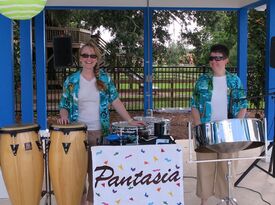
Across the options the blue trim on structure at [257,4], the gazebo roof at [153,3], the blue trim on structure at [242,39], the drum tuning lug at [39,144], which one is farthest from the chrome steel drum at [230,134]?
the blue trim on structure at [242,39]

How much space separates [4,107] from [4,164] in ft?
2.85

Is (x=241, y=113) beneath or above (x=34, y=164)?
above

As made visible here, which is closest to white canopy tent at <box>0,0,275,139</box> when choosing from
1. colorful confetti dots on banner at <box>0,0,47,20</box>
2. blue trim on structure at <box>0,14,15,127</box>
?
blue trim on structure at <box>0,14,15,127</box>

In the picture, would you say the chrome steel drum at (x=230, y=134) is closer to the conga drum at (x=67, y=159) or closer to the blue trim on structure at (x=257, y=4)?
the conga drum at (x=67, y=159)

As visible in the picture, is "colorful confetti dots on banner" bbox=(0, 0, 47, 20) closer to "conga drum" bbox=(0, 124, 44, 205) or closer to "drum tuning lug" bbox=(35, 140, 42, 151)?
"conga drum" bbox=(0, 124, 44, 205)

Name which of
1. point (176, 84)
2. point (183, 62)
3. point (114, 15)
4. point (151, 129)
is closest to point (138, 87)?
point (176, 84)

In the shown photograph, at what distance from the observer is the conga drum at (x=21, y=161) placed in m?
2.61

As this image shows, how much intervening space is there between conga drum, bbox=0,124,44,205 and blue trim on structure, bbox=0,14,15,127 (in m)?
0.76

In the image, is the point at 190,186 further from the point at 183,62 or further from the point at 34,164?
the point at 183,62

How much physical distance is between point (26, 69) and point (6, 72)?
202 cm

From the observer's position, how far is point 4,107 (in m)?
3.40

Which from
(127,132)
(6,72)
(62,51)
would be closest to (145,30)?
(62,51)

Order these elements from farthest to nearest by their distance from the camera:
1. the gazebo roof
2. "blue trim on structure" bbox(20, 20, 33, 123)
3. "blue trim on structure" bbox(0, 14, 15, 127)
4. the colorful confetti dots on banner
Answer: the gazebo roof
"blue trim on structure" bbox(20, 20, 33, 123)
"blue trim on structure" bbox(0, 14, 15, 127)
the colorful confetti dots on banner

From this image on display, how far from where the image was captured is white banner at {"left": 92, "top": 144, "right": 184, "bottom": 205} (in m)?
2.43
